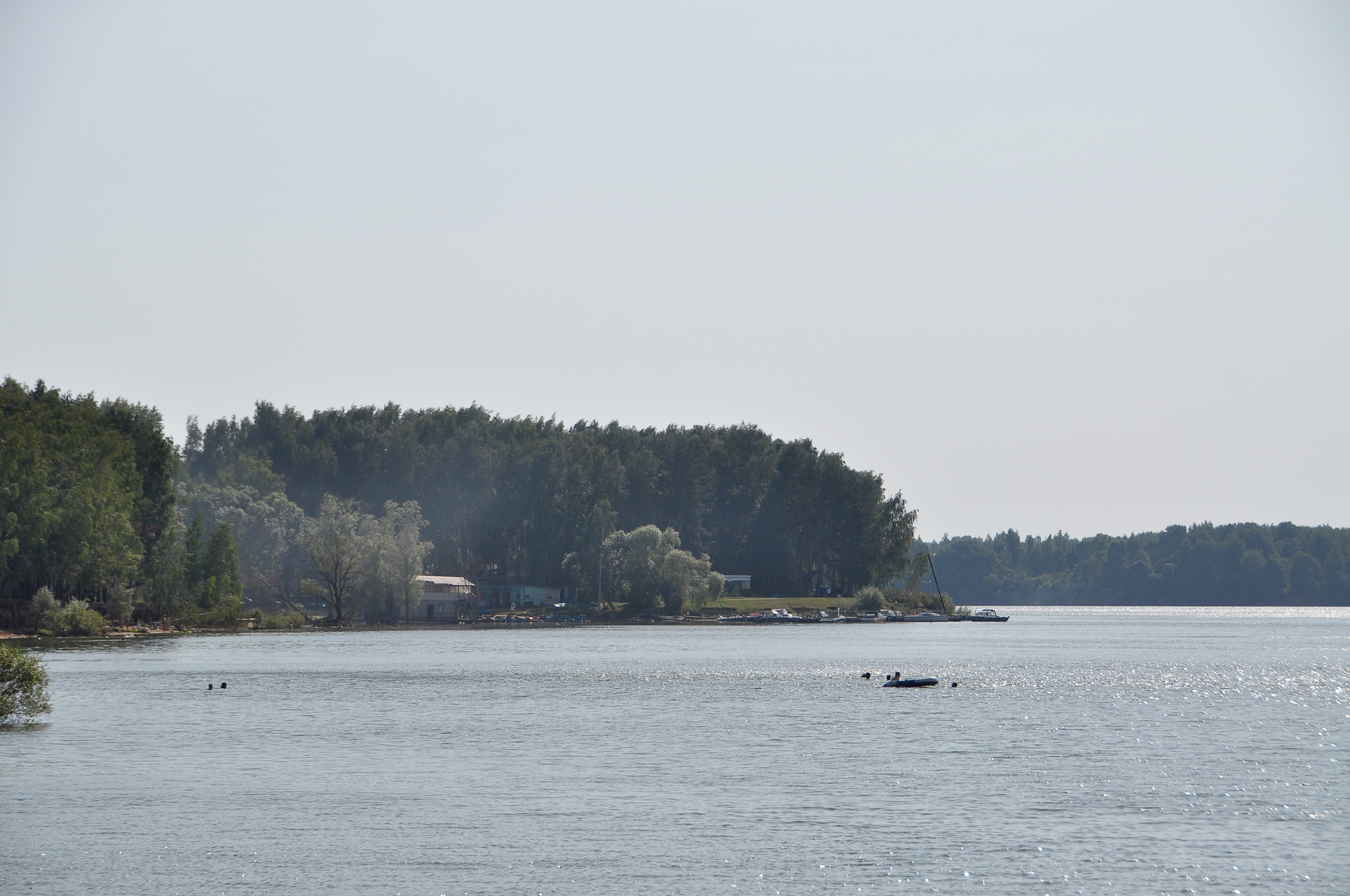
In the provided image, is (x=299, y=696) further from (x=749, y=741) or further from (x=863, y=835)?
(x=863, y=835)

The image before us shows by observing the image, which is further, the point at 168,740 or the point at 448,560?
the point at 448,560

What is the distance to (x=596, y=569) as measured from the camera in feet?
570

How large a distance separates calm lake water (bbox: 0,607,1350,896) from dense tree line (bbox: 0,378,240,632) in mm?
25542

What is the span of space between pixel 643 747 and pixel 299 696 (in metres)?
25.1

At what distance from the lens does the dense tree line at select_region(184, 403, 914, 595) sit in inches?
7082

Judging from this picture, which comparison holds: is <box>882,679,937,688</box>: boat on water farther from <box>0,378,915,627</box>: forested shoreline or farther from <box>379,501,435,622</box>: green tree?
<box>379,501,435,622</box>: green tree

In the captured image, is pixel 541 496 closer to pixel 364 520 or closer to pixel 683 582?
pixel 683 582

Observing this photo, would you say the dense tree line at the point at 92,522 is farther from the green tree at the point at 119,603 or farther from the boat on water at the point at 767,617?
the boat on water at the point at 767,617

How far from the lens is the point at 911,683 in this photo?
233 feet

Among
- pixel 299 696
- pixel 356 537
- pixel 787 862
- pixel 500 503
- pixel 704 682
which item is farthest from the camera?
pixel 500 503

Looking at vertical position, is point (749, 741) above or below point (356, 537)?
below

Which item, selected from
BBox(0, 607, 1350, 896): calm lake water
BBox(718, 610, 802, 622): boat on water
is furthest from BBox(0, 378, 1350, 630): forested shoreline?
BBox(0, 607, 1350, 896): calm lake water

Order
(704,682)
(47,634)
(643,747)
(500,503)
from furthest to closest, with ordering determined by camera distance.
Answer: (500,503)
(47,634)
(704,682)
(643,747)

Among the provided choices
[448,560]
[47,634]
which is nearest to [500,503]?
[448,560]
